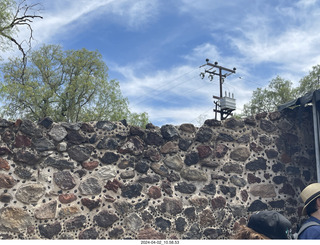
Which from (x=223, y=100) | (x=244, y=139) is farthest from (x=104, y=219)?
(x=223, y=100)

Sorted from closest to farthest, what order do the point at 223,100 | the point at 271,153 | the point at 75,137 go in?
the point at 75,137 → the point at 271,153 → the point at 223,100

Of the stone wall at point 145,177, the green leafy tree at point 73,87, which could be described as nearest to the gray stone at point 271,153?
the stone wall at point 145,177

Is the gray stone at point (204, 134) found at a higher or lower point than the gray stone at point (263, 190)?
higher

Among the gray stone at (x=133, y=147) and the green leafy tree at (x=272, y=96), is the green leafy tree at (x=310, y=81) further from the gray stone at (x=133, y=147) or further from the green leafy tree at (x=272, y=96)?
the gray stone at (x=133, y=147)

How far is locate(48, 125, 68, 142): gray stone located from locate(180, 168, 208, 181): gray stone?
5.63 ft

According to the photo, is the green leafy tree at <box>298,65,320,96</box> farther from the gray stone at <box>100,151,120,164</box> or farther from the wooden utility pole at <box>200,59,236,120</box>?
the gray stone at <box>100,151,120,164</box>

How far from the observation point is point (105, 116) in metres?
23.5

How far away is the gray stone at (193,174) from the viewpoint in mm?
5121

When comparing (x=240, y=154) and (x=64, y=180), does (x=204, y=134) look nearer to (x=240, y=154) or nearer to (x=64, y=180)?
(x=240, y=154)

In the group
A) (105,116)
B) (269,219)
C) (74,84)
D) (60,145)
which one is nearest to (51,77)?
(74,84)

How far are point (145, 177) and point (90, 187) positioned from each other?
752mm

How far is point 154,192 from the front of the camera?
16.1 feet

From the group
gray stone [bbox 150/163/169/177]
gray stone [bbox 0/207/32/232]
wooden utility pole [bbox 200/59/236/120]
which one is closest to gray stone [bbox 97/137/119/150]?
gray stone [bbox 150/163/169/177]

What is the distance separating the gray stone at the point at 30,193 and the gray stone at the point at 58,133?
638 millimetres
